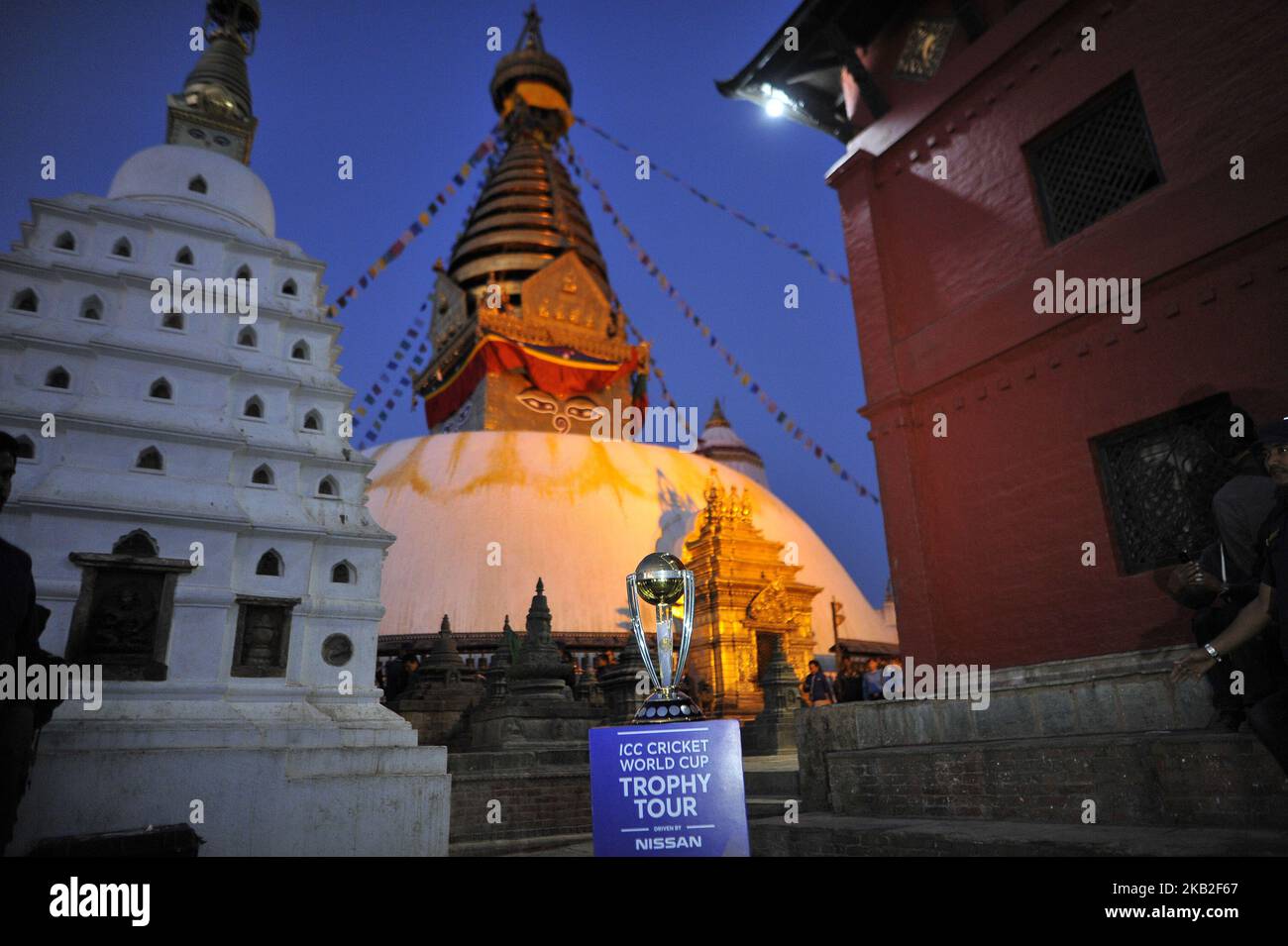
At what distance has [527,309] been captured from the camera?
28.0 meters

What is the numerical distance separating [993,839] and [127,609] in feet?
25.8

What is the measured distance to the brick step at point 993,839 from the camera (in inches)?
141

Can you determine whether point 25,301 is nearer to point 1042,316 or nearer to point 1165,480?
point 1042,316

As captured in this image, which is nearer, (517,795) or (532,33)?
(517,795)

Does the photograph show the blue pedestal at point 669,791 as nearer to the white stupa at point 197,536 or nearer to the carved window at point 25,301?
the white stupa at point 197,536

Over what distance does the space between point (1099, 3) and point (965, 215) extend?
89.3 inches

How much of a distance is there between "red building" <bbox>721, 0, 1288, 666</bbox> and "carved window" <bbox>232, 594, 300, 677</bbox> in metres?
6.82

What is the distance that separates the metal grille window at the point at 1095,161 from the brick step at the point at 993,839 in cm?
592

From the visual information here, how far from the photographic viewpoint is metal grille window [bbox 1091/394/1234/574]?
6441 millimetres

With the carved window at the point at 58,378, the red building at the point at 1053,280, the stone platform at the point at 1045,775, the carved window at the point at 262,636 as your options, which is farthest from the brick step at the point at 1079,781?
the carved window at the point at 58,378

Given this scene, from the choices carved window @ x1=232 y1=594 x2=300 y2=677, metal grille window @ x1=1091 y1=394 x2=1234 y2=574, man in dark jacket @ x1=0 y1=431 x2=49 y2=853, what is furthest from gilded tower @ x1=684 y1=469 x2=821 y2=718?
man in dark jacket @ x1=0 y1=431 x2=49 y2=853

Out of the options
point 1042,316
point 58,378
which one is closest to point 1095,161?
point 1042,316
